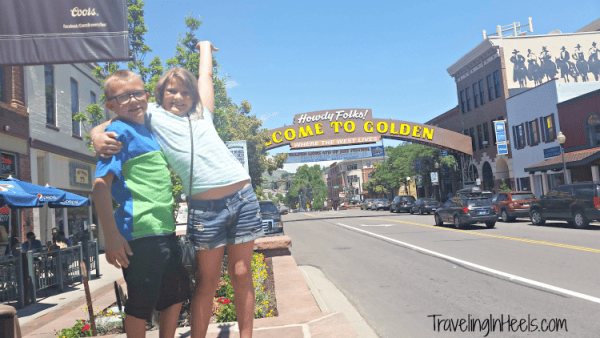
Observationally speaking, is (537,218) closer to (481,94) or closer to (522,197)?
(522,197)

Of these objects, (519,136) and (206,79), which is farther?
(519,136)

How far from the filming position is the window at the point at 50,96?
1695 cm

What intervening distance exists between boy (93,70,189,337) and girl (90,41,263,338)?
13cm

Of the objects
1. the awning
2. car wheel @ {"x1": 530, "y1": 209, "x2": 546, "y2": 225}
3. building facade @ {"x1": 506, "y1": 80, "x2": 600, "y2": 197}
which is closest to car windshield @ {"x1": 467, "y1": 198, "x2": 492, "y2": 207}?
car wheel @ {"x1": 530, "y1": 209, "x2": 546, "y2": 225}

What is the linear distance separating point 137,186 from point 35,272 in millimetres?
8283

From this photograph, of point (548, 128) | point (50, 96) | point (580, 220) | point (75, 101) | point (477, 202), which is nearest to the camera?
point (580, 220)

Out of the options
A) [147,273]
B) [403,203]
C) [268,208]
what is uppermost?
[268,208]

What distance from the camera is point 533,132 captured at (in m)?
30.7

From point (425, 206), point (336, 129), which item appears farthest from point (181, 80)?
point (425, 206)

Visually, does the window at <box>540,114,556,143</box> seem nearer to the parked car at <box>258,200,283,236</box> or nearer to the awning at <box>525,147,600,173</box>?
the awning at <box>525,147,600,173</box>

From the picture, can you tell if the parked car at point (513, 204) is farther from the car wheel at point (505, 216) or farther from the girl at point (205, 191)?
the girl at point (205, 191)

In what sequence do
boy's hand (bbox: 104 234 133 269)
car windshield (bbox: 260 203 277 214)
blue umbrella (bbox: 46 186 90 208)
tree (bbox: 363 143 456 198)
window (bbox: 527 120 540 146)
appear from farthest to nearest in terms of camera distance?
1. tree (bbox: 363 143 456 198)
2. window (bbox: 527 120 540 146)
3. car windshield (bbox: 260 203 277 214)
4. blue umbrella (bbox: 46 186 90 208)
5. boy's hand (bbox: 104 234 133 269)

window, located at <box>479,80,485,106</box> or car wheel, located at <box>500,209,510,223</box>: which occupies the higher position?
window, located at <box>479,80,485,106</box>

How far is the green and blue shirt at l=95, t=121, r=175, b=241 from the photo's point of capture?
2549 millimetres
